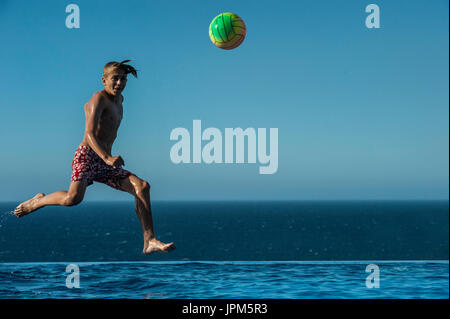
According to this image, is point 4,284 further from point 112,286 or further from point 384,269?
point 384,269

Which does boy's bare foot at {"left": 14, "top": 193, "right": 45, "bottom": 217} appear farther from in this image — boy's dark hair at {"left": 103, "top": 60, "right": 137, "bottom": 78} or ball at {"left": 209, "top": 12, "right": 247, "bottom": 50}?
ball at {"left": 209, "top": 12, "right": 247, "bottom": 50}

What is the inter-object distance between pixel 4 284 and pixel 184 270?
346 cm

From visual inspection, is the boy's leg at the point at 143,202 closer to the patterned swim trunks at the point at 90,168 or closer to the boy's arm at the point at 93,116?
the patterned swim trunks at the point at 90,168

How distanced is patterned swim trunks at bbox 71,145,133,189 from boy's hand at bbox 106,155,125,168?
37 centimetres

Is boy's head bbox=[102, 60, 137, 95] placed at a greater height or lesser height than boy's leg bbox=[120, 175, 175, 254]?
greater

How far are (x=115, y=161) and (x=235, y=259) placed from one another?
222 ft

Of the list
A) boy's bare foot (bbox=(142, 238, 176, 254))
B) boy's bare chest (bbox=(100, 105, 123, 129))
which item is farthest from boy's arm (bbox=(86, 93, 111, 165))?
boy's bare foot (bbox=(142, 238, 176, 254))

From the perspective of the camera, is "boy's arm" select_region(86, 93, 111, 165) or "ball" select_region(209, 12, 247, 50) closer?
"boy's arm" select_region(86, 93, 111, 165)

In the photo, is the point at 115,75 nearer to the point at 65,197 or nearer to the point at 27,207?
the point at 65,197

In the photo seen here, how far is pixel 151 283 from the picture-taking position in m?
11.5

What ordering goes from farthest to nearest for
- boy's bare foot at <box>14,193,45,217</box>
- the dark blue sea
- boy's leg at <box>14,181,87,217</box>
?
the dark blue sea → boy's bare foot at <box>14,193,45,217</box> → boy's leg at <box>14,181,87,217</box>

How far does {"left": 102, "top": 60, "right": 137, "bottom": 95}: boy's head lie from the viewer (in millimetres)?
7281

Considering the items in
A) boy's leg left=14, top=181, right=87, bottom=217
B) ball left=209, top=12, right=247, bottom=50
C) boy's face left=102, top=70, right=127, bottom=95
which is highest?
ball left=209, top=12, right=247, bottom=50

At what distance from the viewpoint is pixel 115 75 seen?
730 cm
